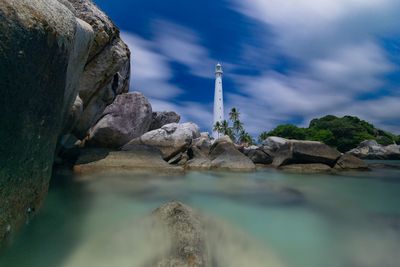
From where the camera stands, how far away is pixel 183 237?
399cm

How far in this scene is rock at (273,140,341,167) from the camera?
2205 cm

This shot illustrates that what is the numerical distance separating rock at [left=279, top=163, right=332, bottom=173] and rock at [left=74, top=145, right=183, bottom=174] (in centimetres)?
937

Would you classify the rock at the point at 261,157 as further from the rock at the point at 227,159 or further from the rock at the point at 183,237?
the rock at the point at 183,237

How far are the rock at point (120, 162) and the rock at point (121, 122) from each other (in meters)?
1.48

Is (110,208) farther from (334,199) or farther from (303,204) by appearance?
(334,199)

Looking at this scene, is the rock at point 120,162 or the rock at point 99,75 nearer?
the rock at point 99,75

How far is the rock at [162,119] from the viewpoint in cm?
3203

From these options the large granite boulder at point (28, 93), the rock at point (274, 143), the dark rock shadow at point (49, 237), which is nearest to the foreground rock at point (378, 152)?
the rock at point (274, 143)

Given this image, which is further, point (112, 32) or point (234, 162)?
point (234, 162)

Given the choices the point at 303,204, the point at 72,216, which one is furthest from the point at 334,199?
the point at 72,216

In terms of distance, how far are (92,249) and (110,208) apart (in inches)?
104

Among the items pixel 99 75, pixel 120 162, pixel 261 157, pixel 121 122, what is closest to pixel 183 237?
pixel 99 75

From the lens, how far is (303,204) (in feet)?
28.5

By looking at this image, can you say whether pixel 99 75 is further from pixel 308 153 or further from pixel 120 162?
pixel 308 153
